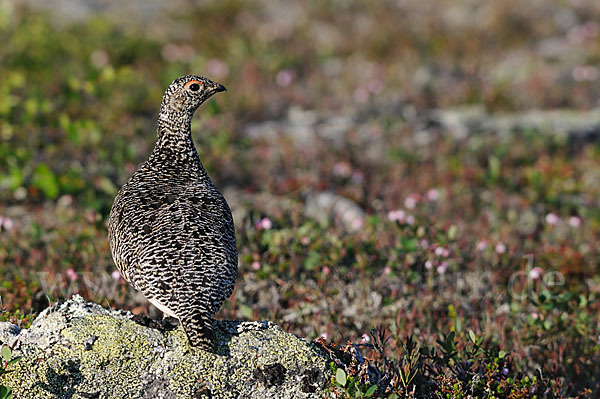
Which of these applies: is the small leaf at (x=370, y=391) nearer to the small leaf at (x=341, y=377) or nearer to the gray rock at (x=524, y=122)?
the small leaf at (x=341, y=377)

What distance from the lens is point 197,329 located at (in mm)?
3562

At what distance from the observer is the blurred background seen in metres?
5.79

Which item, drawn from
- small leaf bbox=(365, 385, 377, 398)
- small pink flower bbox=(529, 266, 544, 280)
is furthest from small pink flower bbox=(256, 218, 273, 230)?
small leaf bbox=(365, 385, 377, 398)

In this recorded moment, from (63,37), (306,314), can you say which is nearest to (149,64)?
(63,37)

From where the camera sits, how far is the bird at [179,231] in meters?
3.65

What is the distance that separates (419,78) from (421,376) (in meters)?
9.01

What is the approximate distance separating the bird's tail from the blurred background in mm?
1461

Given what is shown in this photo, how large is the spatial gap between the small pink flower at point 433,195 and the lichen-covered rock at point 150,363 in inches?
183

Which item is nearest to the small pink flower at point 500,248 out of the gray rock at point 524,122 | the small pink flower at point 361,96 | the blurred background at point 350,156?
the blurred background at point 350,156

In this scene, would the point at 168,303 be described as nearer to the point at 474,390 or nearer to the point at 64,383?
the point at 64,383

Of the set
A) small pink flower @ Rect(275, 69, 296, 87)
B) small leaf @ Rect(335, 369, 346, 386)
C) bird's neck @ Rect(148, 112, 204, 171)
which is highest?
bird's neck @ Rect(148, 112, 204, 171)

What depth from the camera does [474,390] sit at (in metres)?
4.14

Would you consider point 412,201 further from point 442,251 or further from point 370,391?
point 370,391

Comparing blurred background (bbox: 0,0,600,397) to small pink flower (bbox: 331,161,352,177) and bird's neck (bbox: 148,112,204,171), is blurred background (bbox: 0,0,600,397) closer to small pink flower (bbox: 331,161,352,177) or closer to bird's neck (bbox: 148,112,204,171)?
small pink flower (bbox: 331,161,352,177)
